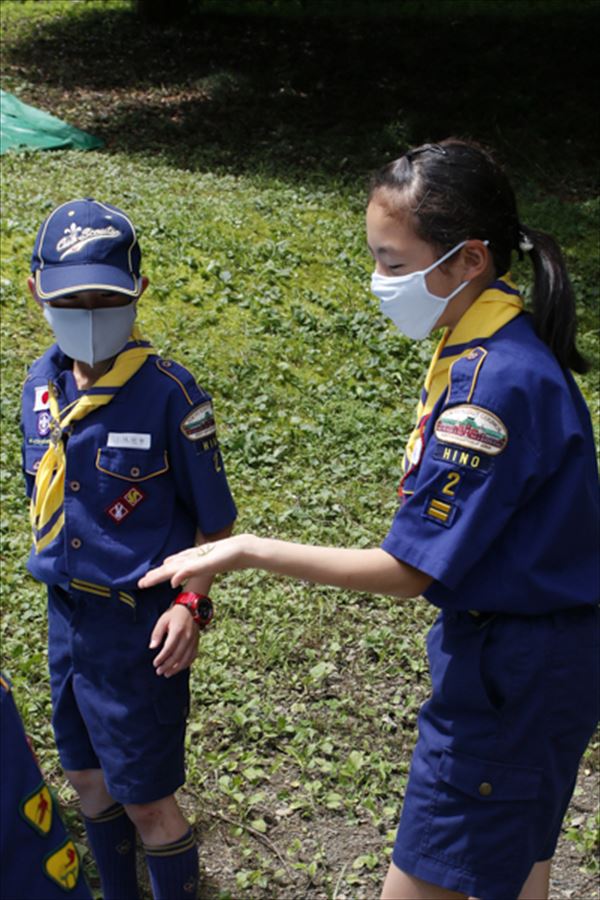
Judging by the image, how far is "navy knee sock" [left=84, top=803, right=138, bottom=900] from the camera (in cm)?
318

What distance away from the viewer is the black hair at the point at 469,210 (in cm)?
238

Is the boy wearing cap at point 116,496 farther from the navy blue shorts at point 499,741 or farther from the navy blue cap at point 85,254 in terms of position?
the navy blue shorts at point 499,741

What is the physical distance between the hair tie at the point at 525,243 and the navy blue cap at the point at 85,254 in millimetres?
923

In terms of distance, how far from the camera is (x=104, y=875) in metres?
3.27

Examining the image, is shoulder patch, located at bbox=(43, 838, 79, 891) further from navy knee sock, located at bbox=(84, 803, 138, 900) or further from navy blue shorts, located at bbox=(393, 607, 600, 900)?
navy knee sock, located at bbox=(84, 803, 138, 900)

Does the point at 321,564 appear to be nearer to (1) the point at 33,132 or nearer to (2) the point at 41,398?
(2) the point at 41,398

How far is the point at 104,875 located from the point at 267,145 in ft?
37.2

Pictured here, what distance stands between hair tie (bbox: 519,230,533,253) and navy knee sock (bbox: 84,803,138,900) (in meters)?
1.75

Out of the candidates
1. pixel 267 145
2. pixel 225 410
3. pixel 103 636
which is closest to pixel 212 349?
pixel 225 410

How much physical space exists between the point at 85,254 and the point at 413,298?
0.83 meters

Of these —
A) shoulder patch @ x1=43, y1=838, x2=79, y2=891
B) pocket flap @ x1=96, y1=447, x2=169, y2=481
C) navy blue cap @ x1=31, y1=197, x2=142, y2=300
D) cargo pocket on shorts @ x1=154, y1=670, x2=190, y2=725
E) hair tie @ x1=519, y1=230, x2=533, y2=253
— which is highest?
hair tie @ x1=519, y1=230, x2=533, y2=253

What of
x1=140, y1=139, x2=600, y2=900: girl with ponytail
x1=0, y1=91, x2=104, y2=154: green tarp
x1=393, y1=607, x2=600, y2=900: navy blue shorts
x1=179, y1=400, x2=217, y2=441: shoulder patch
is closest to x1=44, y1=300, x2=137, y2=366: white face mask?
x1=179, y1=400, x2=217, y2=441: shoulder patch

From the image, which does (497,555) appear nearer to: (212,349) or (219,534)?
(219,534)

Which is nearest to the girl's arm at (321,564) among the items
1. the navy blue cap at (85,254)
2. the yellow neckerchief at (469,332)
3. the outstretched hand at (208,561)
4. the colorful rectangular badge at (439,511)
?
the outstretched hand at (208,561)
